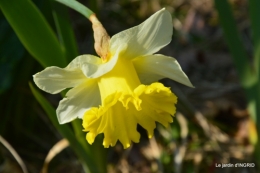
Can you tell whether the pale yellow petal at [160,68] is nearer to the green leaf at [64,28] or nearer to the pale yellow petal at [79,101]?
the pale yellow petal at [79,101]

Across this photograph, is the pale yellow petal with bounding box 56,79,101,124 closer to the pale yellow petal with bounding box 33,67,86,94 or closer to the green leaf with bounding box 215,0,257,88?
the pale yellow petal with bounding box 33,67,86,94

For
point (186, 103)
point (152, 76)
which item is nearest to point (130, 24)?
point (186, 103)

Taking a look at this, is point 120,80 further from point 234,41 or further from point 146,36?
point 234,41

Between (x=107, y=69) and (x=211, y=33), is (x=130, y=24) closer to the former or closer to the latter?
(x=211, y=33)

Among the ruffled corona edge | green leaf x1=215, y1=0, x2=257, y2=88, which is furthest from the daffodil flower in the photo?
green leaf x1=215, y1=0, x2=257, y2=88

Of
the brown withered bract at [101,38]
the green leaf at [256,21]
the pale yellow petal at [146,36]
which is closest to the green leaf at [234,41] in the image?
the green leaf at [256,21]
